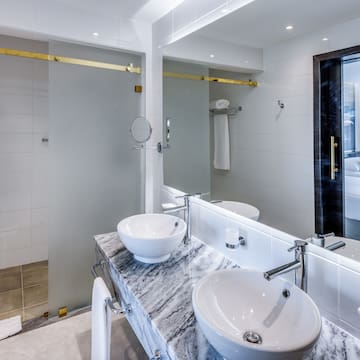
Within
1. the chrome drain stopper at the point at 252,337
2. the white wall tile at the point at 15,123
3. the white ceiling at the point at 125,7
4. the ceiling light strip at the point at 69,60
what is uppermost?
the white ceiling at the point at 125,7

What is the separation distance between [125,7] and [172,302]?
1982 mm

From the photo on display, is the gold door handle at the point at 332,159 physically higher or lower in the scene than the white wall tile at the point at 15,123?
lower

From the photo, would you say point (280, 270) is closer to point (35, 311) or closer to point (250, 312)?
point (250, 312)

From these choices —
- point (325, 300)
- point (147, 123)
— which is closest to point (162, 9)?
point (147, 123)

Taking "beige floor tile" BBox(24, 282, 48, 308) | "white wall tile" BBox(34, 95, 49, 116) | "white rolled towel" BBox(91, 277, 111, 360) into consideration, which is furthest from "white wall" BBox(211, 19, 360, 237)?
"white wall tile" BBox(34, 95, 49, 116)

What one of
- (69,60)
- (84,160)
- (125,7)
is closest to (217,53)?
(125,7)

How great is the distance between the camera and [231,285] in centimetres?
107

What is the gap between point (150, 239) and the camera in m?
1.34

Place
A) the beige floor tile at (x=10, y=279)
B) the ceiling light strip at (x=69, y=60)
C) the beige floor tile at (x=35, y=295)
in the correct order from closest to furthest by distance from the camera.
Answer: the ceiling light strip at (x=69, y=60)
the beige floor tile at (x=35, y=295)
the beige floor tile at (x=10, y=279)

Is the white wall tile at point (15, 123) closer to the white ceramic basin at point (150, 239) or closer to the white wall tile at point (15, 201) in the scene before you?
the white wall tile at point (15, 201)

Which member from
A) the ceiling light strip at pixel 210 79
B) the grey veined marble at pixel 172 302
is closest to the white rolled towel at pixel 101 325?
the grey veined marble at pixel 172 302

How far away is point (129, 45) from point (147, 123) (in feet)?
2.06

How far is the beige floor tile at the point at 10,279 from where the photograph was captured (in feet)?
8.48

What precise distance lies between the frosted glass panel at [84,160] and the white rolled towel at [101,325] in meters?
0.96
